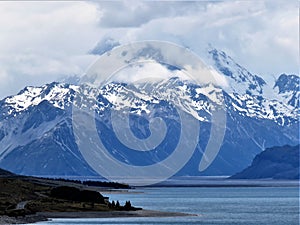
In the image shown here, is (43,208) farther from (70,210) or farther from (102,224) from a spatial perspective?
(102,224)

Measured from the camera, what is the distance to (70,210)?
649 ft

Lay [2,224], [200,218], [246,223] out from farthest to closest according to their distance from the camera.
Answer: [200,218] → [246,223] → [2,224]

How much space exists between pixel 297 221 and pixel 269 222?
581 cm

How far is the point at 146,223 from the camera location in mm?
175750

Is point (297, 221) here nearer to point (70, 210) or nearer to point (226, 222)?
point (226, 222)

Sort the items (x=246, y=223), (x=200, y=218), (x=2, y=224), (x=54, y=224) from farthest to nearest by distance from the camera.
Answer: (x=200, y=218) < (x=246, y=223) < (x=54, y=224) < (x=2, y=224)

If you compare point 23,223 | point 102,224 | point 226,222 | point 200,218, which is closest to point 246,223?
point 226,222

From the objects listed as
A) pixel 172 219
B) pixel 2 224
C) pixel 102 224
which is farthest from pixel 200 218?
pixel 2 224

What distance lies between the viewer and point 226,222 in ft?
593

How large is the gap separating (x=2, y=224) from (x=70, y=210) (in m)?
43.2

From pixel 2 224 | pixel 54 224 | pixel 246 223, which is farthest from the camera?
pixel 246 223

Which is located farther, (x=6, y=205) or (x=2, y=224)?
(x=6, y=205)

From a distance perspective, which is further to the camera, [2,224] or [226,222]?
[226,222]

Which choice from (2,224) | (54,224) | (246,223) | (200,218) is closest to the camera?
(2,224)
